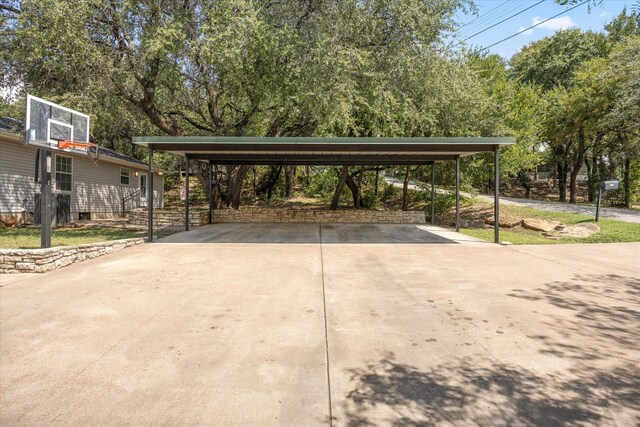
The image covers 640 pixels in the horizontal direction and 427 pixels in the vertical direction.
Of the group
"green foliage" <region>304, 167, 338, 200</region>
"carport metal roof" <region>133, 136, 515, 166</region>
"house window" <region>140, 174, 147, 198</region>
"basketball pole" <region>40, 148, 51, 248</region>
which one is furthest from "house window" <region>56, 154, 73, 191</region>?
"green foliage" <region>304, 167, 338, 200</region>

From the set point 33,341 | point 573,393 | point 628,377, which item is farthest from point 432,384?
point 33,341

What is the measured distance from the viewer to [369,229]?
13438 millimetres

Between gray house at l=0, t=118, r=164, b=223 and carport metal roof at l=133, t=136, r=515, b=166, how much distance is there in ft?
9.78

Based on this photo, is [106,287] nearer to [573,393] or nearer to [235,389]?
[235,389]

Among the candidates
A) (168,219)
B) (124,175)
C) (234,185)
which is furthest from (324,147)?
(124,175)

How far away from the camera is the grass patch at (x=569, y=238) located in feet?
35.3

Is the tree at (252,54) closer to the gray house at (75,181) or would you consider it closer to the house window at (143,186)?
the gray house at (75,181)

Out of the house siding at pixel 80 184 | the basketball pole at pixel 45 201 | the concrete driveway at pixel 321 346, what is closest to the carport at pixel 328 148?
the basketball pole at pixel 45 201

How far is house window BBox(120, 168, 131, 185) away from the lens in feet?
61.3

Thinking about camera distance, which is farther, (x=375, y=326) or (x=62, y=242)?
(x=62, y=242)

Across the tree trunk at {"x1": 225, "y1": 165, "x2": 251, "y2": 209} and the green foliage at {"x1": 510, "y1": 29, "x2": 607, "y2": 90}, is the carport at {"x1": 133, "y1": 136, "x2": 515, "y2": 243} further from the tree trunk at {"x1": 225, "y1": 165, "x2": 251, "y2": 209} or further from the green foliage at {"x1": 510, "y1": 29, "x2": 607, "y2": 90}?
the green foliage at {"x1": 510, "y1": 29, "x2": 607, "y2": 90}

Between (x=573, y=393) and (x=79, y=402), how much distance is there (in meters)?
3.38

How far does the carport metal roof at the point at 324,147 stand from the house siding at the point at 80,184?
559 centimetres

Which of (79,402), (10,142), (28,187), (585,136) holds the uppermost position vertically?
(585,136)
